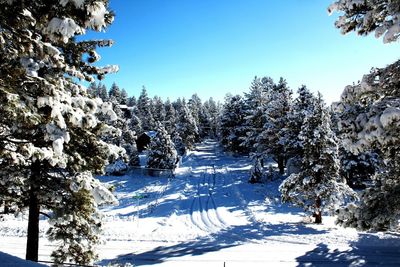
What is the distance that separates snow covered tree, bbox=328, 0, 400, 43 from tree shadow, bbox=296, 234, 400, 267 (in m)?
16.5

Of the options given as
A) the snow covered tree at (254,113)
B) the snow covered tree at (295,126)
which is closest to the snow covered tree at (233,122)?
the snow covered tree at (254,113)

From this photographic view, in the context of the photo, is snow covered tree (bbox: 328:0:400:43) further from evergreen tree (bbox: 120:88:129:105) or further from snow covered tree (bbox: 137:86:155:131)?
evergreen tree (bbox: 120:88:129:105)

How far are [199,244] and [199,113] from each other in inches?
3861

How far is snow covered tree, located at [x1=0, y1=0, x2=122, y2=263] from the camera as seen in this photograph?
6.57 meters

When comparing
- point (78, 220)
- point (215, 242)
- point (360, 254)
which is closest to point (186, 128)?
point (215, 242)

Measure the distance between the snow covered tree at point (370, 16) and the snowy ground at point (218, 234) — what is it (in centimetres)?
1664

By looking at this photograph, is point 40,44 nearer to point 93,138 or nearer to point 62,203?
point 93,138

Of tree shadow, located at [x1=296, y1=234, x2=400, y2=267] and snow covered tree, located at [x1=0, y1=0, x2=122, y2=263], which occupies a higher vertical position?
snow covered tree, located at [x1=0, y1=0, x2=122, y2=263]

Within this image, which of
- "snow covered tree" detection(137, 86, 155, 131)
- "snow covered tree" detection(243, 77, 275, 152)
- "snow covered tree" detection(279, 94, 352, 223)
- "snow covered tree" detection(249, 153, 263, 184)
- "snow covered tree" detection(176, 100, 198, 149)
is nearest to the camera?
"snow covered tree" detection(279, 94, 352, 223)

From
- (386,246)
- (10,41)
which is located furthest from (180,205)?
(10,41)

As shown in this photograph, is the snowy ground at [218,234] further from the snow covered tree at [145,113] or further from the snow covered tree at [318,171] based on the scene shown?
the snow covered tree at [145,113]

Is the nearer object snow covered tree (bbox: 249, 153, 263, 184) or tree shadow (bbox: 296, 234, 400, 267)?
tree shadow (bbox: 296, 234, 400, 267)

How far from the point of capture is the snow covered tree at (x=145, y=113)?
9469cm

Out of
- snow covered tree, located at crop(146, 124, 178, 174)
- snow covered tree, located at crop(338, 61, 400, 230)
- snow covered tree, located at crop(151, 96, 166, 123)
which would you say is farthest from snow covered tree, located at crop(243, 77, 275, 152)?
snow covered tree, located at crop(338, 61, 400, 230)
